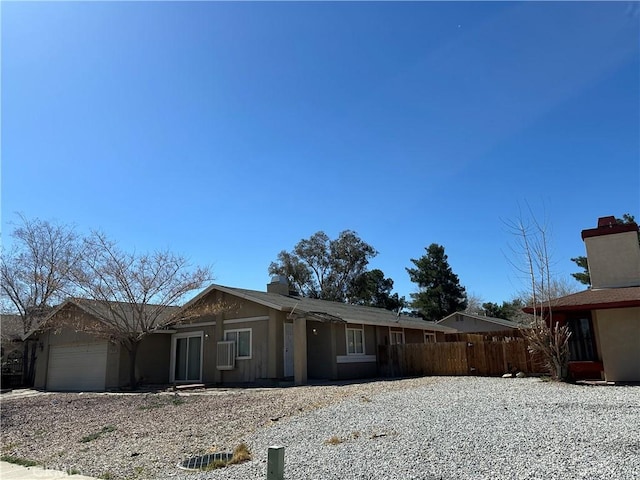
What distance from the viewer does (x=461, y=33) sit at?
10.7 meters

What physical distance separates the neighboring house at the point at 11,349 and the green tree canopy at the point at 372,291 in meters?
26.7

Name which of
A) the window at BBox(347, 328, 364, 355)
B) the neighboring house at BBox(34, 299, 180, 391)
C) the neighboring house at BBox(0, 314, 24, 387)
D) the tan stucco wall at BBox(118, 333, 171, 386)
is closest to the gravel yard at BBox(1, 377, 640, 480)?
the neighboring house at BBox(34, 299, 180, 391)

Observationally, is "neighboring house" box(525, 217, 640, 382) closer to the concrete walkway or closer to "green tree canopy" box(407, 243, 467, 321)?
the concrete walkway

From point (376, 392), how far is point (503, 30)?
30.6 ft

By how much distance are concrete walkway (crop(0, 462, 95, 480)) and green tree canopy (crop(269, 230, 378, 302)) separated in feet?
122

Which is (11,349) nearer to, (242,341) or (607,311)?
(242,341)

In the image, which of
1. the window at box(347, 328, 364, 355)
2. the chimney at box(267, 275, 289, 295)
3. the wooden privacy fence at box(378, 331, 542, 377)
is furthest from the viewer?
the chimney at box(267, 275, 289, 295)

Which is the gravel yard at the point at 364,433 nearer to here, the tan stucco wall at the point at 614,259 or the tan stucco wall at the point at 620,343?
the tan stucco wall at the point at 620,343

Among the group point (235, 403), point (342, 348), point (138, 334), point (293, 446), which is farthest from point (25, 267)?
point (293, 446)

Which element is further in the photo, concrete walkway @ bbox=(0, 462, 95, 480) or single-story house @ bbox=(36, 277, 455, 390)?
single-story house @ bbox=(36, 277, 455, 390)

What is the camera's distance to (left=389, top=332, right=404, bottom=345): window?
962 inches

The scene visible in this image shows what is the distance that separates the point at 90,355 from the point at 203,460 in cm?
1736

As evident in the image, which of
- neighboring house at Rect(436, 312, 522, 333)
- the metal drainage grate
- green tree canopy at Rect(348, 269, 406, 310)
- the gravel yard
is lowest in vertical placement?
the metal drainage grate

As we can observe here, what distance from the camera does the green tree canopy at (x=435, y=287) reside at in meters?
45.1
